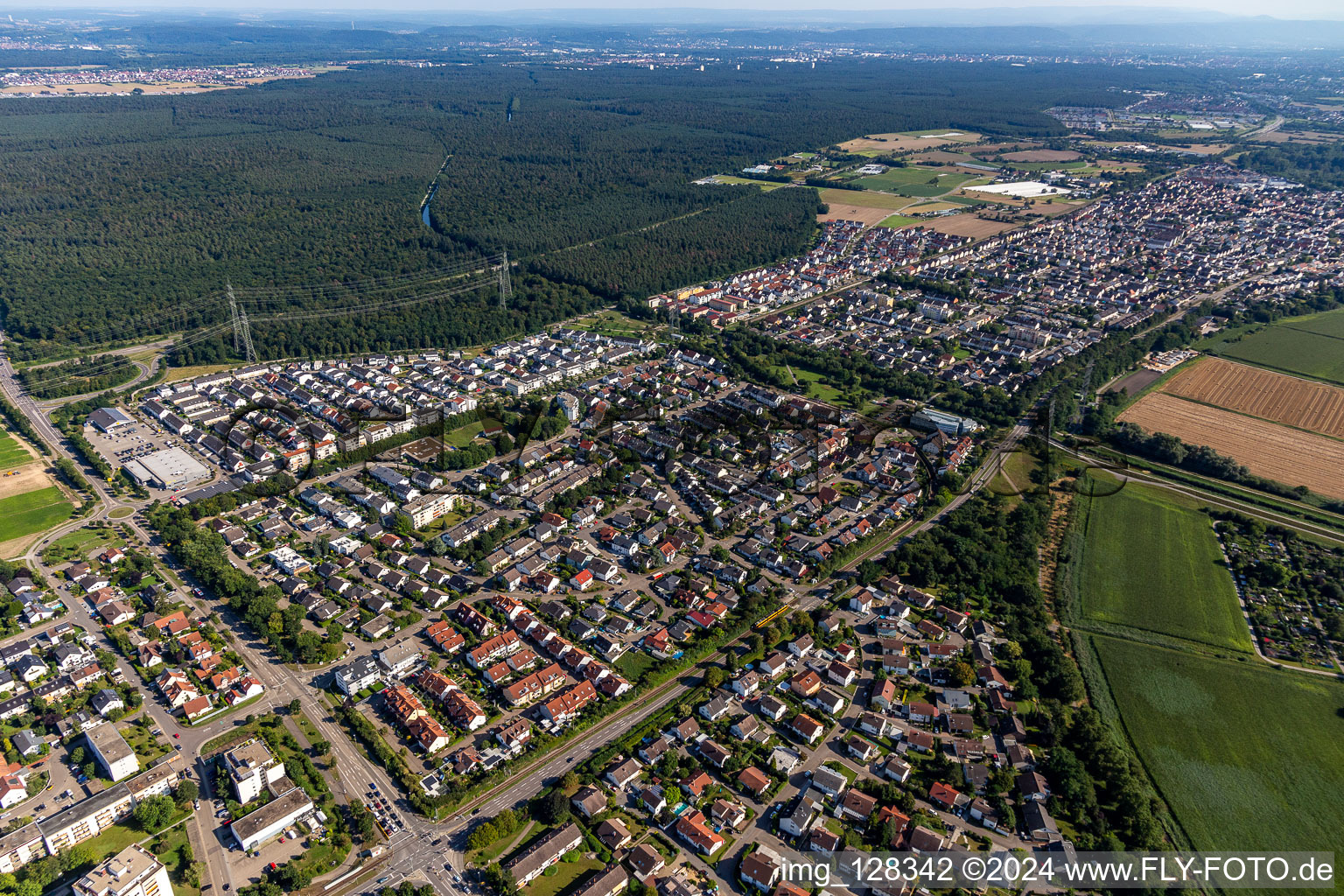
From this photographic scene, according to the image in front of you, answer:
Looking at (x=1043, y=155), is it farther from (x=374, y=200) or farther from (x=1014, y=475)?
(x=1014, y=475)

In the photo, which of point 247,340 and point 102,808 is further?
point 247,340

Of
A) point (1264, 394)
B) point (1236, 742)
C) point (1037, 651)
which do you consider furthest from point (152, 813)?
point (1264, 394)

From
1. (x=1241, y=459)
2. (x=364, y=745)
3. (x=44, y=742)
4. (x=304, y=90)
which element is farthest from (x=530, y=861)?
(x=304, y=90)

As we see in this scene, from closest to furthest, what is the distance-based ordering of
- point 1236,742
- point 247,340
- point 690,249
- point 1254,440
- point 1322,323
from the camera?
point 1236,742, point 1254,440, point 247,340, point 1322,323, point 690,249

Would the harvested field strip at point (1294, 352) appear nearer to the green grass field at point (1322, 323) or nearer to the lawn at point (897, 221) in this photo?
the green grass field at point (1322, 323)

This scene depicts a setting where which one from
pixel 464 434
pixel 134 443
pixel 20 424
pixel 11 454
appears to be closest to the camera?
pixel 11 454

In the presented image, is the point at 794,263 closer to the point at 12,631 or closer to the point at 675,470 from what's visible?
the point at 675,470
